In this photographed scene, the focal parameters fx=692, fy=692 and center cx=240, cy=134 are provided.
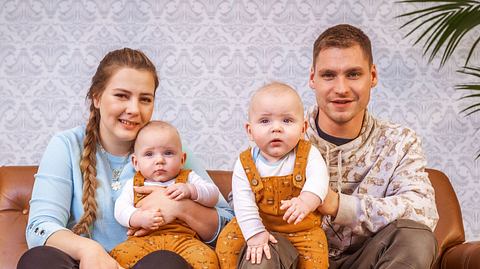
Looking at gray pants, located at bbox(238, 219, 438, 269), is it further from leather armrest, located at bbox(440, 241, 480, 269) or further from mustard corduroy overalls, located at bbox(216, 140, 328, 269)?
leather armrest, located at bbox(440, 241, 480, 269)

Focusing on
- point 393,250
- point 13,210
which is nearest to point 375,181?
point 393,250

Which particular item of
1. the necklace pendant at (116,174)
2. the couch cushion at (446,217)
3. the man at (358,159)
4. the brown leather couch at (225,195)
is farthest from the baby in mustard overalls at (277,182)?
the couch cushion at (446,217)

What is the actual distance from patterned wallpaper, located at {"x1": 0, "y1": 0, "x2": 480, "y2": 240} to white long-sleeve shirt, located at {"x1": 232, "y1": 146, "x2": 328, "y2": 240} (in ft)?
4.87

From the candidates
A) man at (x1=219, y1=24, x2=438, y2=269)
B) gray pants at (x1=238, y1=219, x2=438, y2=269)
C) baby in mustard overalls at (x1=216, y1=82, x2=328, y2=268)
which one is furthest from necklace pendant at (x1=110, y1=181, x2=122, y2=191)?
man at (x1=219, y1=24, x2=438, y2=269)

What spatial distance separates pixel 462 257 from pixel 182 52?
5.71 ft

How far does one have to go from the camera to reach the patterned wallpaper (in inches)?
137

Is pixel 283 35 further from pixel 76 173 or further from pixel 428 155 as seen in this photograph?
pixel 76 173

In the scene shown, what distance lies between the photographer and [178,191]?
2.13 metres

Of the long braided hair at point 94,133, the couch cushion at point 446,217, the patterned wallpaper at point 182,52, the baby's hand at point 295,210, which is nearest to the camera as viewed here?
the baby's hand at point 295,210

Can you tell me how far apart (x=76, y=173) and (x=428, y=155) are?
204 centimetres

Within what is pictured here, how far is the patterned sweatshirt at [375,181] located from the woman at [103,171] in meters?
0.39

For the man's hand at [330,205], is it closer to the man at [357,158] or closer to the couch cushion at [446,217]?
the man at [357,158]

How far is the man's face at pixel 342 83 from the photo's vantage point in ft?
7.44

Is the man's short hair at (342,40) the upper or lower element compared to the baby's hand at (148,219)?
upper
